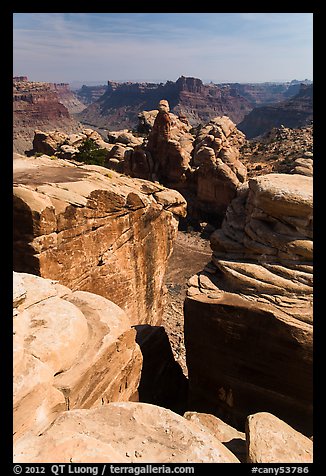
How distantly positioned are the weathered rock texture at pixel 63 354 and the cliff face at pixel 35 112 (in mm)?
140764

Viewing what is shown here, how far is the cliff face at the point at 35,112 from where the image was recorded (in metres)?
145

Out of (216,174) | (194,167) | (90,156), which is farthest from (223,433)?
(90,156)

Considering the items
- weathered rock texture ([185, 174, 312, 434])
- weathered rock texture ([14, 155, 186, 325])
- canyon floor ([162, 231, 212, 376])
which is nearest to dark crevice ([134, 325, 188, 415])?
weathered rock texture ([14, 155, 186, 325])

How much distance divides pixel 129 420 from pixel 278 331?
6601mm

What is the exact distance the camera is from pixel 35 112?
157m

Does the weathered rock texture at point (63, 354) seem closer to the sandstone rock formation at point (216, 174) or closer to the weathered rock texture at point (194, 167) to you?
the sandstone rock formation at point (216, 174)

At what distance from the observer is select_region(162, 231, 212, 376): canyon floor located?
801 inches

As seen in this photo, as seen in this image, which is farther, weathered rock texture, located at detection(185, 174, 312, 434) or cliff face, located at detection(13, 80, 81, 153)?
cliff face, located at detection(13, 80, 81, 153)

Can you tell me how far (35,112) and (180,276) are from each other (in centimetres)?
15338

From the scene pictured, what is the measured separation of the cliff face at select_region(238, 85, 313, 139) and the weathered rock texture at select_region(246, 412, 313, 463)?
512ft

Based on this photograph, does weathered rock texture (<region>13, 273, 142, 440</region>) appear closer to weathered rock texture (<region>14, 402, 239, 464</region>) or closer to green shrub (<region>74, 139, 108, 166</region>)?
weathered rock texture (<region>14, 402, 239, 464</region>)

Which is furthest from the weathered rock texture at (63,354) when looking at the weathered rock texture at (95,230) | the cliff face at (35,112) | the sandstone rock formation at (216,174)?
the cliff face at (35,112)

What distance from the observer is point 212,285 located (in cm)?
1345

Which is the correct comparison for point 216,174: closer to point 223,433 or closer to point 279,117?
point 223,433
